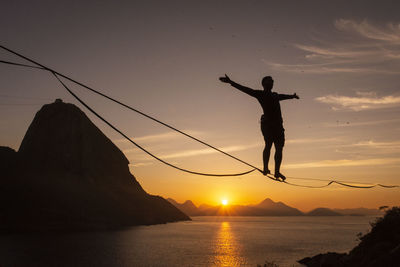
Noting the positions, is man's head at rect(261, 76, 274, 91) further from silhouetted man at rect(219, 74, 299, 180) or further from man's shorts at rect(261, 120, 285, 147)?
man's shorts at rect(261, 120, 285, 147)

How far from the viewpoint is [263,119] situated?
31.0ft

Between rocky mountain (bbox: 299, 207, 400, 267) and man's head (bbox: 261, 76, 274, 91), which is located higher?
man's head (bbox: 261, 76, 274, 91)

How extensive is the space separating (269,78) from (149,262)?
3753 inches

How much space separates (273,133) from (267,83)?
1.36 metres

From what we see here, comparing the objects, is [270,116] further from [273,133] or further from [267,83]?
[267,83]

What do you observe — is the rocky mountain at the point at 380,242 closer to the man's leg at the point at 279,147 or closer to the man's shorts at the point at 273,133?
the man's leg at the point at 279,147

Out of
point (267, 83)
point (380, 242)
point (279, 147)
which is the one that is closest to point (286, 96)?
point (267, 83)

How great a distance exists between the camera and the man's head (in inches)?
364

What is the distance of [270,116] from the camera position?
934 cm

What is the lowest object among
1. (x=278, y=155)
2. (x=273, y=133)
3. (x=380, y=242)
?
(x=380, y=242)

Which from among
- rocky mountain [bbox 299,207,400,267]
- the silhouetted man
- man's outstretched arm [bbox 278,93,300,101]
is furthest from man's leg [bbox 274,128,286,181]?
rocky mountain [bbox 299,207,400,267]

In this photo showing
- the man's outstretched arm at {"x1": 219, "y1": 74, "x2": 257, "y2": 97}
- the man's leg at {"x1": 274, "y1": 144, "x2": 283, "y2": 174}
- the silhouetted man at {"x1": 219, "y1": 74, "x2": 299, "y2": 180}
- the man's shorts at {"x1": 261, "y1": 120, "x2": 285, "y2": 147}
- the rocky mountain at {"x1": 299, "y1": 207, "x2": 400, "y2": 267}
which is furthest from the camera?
the rocky mountain at {"x1": 299, "y1": 207, "x2": 400, "y2": 267}

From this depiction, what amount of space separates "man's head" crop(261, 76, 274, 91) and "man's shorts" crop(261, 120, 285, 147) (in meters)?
0.91

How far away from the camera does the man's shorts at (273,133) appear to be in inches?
372
